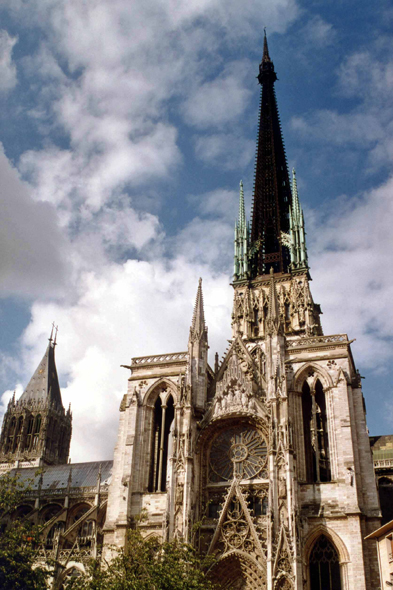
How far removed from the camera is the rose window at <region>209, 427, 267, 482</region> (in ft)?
110

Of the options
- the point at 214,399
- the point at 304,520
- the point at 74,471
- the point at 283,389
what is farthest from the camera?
the point at 74,471

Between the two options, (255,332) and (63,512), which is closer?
(63,512)

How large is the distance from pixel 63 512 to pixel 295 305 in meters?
25.2

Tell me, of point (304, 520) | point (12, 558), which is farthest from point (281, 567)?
point (12, 558)

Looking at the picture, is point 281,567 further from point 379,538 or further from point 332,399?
point 332,399

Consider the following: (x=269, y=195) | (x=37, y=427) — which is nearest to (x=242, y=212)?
(x=269, y=195)

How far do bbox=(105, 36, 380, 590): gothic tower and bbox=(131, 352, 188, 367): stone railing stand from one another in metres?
0.08

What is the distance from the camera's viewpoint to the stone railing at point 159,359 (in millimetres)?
38562

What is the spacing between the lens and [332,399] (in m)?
33.8

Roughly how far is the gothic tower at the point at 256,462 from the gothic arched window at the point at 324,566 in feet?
0.16

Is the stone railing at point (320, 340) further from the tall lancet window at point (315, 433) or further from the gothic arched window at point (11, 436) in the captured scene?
the gothic arched window at point (11, 436)

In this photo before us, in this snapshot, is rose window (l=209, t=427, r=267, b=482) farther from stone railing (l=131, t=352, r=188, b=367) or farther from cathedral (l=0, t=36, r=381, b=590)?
stone railing (l=131, t=352, r=188, b=367)

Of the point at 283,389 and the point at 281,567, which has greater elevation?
the point at 283,389

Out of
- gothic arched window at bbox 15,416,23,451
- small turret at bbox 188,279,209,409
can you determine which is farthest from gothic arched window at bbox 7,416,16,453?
small turret at bbox 188,279,209,409
